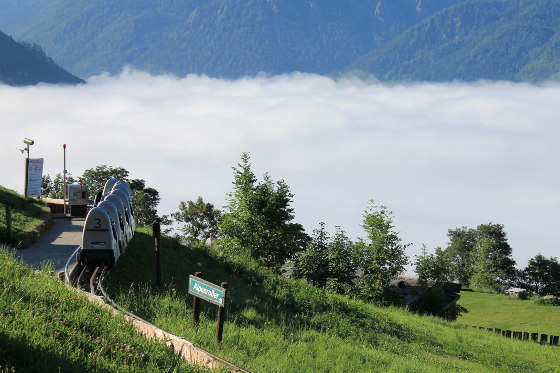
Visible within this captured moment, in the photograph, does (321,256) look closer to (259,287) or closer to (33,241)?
(259,287)

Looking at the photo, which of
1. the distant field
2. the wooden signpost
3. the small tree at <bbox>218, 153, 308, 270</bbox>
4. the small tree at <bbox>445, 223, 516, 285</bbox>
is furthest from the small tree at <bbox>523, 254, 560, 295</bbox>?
the wooden signpost

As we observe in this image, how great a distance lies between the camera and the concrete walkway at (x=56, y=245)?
23234mm

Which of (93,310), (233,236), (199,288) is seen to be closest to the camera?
(93,310)

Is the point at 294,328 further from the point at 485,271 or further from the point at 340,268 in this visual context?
the point at 485,271

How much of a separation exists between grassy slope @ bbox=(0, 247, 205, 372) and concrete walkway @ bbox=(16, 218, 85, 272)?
21.4 ft

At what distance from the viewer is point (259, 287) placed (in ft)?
91.0

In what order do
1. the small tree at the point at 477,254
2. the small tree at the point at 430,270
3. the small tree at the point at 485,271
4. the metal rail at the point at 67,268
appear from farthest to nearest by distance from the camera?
the small tree at the point at 477,254 → the small tree at the point at 485,271 → the small tree at the point at 430,270 → the metal rail at the point at 67,268

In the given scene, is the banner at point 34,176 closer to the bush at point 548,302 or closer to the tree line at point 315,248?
the tree line at point 315,248

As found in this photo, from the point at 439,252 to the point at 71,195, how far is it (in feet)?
103

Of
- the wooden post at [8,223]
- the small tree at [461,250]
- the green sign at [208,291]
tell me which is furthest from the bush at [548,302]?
the green sign at [208,291]

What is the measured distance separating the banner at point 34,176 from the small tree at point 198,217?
54.2 metres

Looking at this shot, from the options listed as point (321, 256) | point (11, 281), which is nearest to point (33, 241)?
point (11, 281)

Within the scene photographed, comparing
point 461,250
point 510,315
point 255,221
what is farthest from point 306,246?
point 461,250

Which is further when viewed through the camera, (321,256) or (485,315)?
(485,315)
